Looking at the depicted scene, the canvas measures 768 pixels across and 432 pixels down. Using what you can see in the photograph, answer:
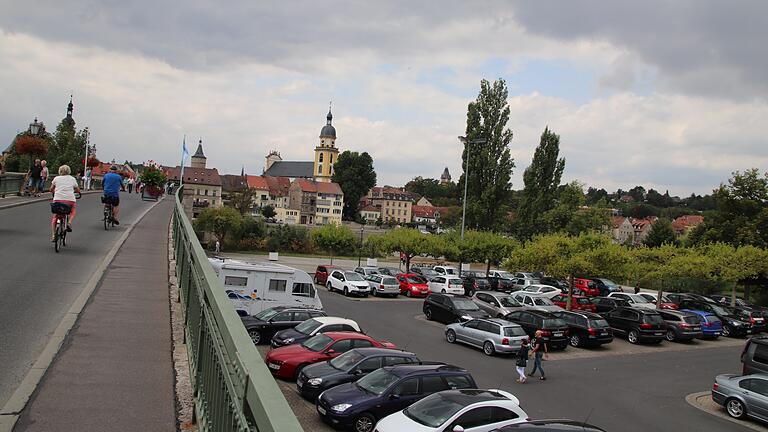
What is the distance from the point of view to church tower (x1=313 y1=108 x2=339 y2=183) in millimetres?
179900

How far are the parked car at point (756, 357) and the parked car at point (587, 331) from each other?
234 inches

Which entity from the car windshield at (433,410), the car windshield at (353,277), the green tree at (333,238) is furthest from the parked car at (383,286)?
the car windshield at (433,410)

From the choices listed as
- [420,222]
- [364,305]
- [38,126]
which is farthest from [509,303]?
[420,222]

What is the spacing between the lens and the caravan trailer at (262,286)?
24.7 metres

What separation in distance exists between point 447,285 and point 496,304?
23.6 ft

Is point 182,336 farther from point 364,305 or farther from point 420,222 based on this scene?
point 420,222

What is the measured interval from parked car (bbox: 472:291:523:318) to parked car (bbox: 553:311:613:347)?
4.86 m

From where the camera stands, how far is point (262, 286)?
82.7 feet

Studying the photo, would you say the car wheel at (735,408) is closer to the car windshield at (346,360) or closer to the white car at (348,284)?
the car windshield at (346,360)

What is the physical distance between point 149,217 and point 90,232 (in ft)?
26.2

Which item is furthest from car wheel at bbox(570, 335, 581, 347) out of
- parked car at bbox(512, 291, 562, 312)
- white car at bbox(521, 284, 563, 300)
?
white car at bbox(521, 284, 563, 300)

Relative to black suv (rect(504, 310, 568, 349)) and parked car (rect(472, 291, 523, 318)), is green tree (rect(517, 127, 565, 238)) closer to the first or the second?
parked car (rect(472, 291, 523, 318))

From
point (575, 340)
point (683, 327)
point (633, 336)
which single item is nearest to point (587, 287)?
point (683, 327)

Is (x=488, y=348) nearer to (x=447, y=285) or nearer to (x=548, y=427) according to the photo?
(x=548, y=427)
